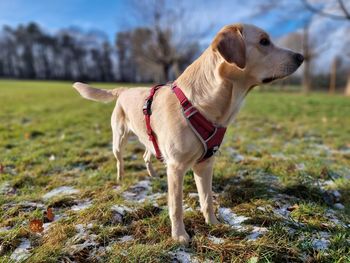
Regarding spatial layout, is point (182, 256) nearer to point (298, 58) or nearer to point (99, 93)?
point (298, 58)

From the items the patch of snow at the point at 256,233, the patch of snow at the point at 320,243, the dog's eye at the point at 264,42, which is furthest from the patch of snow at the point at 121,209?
the dog's eye at the point at 264,42

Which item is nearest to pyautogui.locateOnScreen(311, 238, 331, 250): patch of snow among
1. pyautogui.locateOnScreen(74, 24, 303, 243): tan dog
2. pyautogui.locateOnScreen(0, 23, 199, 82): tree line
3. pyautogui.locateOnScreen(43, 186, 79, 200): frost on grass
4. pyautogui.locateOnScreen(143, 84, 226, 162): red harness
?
pyautogui.locateOnScreen(74, 24, 303, 243): tan dog

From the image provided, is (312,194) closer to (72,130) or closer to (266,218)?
(266,218)

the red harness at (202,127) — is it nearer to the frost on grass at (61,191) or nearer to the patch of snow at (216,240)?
the patch of snow at (216,240)

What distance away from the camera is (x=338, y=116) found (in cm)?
891

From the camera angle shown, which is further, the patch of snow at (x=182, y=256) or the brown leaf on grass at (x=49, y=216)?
the brown leaf on grass at (x=49, y=216)

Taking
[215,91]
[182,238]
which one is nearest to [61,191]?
[182,238]

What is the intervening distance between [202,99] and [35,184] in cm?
236

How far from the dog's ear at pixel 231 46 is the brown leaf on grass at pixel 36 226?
81.1 inches

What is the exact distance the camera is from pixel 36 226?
2498 millimetres

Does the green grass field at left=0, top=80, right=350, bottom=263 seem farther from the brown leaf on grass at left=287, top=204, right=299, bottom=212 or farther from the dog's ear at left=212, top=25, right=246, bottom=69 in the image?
the dog's ear at left=212, top=25, right=246, bottom=69

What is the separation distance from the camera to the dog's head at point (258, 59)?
2.29m

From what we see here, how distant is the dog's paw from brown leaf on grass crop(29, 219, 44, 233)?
1.13 m

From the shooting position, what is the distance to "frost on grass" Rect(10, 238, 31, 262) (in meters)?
2.11
